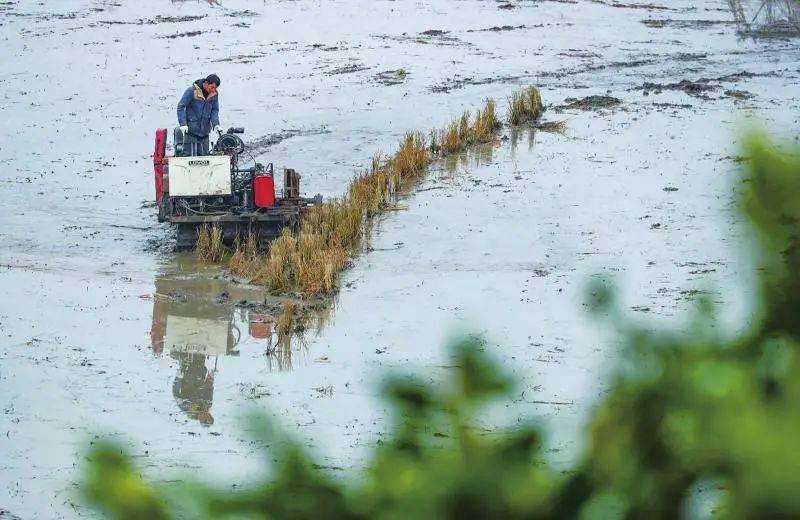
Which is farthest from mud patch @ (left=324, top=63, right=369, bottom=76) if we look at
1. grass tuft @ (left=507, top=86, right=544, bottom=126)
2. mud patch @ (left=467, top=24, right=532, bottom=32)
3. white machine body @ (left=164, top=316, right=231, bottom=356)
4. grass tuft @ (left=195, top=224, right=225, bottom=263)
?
white machine body @ (left=164, top=316, right=231, bottom=356)

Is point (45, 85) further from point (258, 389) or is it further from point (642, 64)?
point (258, 389)

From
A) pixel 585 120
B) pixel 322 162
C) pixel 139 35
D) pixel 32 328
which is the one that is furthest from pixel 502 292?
pixel 139 35

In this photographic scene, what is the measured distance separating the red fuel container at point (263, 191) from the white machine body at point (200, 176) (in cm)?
32

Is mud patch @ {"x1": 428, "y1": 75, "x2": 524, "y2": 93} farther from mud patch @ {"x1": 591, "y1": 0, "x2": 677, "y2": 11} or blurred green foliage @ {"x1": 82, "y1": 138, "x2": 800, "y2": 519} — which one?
blurred green foliage @ {"x1": 82, "y1": 138, "x2": 800, "y2": 519}

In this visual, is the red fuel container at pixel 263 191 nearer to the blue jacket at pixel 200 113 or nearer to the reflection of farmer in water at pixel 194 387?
the blue jacket at pixel 200 113

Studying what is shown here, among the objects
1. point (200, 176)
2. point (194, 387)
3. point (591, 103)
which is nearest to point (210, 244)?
point (200, 176)

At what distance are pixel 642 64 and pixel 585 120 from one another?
22.8 ft

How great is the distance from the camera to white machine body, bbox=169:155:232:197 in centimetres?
1396

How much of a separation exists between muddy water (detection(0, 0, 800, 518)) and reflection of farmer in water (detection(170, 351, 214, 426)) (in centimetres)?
3

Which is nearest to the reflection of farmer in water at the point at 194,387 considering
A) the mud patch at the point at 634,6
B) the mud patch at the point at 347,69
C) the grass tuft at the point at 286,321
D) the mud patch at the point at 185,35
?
the grass tuft at the point at 286,321

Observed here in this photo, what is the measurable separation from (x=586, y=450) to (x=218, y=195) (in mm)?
12867

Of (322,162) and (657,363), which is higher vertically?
(657,363)

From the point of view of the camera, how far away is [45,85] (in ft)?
88.1

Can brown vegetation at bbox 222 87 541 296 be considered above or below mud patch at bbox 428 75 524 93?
below
